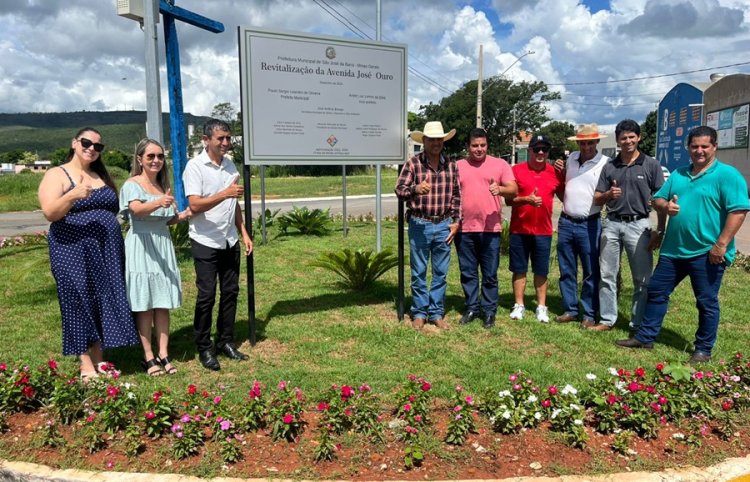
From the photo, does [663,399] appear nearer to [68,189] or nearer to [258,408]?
[258,408]

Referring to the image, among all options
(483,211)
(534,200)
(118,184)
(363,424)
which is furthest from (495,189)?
(118,184)

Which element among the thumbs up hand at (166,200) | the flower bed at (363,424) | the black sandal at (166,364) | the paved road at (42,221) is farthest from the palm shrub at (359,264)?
the paved road at (42,221)

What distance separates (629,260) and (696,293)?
723mm

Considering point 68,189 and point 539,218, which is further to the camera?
point 539,218

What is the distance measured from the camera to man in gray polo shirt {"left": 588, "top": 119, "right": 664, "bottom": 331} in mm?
4750

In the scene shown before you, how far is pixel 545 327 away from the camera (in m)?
5.28

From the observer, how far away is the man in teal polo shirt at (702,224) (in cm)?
413

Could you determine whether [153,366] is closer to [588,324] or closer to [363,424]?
[363,424]

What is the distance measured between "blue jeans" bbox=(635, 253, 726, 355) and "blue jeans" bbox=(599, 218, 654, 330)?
10.1 inches

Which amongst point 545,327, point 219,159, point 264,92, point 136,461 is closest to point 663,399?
point 545,327

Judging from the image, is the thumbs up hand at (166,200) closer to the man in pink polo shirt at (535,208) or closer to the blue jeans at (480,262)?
the blue jeans at (480,262)

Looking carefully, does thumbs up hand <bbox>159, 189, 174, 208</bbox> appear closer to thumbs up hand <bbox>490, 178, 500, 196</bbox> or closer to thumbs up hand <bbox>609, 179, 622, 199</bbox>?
thumbs up hand <bbox>490, 178, 500, 196</bbox>

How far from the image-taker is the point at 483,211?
5.11 meters

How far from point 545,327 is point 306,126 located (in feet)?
9.34
